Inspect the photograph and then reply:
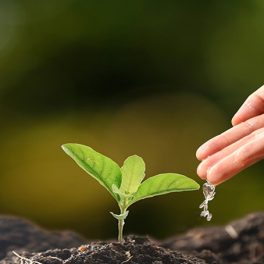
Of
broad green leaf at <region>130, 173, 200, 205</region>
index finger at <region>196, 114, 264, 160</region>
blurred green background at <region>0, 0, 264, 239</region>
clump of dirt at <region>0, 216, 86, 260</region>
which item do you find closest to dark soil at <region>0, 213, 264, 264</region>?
clump of dirt at <region>0, 216, 86, 260</region>

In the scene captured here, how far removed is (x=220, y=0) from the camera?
346 centimetres

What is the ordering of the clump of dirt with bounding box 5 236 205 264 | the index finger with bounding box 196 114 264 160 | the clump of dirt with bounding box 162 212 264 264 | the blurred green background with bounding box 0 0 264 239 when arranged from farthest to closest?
the blurred green background with bounding box 0 0 264 239, the clump of dirt with bounding box 162 212 264 264, the index finger with bounding box 196 114 264 160, the clump of dirt with bounding box 5 236 205 264

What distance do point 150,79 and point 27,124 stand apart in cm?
74

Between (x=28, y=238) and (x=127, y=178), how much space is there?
26.7 inches

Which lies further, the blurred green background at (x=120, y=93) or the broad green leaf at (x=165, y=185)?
the blurred green background at (x=120, y=93)

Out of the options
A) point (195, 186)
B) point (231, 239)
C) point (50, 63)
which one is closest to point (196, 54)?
point (50, 63)

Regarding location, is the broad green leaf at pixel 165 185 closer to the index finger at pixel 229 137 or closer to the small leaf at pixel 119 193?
the small leaf at pixel 119 193

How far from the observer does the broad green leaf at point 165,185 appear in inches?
52.1

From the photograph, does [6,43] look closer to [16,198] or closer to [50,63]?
[50,63]

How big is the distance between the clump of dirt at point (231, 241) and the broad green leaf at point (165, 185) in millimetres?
502

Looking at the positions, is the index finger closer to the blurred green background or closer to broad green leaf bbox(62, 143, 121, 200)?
broad green leaf bbox(62, 143, 121, 200)

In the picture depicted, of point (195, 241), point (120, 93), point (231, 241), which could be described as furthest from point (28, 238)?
point (120, 93)

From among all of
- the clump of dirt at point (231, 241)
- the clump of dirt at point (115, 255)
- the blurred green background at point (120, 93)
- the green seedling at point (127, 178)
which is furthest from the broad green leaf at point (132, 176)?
the blurred green background at point (120, 93)

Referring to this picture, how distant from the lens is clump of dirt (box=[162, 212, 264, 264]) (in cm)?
183
